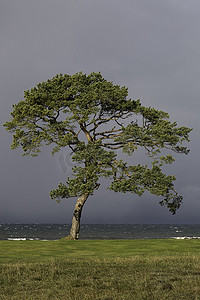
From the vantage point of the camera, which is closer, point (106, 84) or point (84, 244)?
point (84, 244)

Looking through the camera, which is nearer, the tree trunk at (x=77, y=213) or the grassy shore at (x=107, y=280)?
the grassy shore at (x=107, y=280)

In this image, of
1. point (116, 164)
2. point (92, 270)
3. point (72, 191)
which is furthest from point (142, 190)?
point (92, 270)

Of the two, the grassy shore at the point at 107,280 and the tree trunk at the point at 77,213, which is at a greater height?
the tree trunk at the point at 77,213

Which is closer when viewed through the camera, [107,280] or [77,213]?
[107,280]

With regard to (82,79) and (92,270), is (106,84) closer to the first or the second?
(82,79)

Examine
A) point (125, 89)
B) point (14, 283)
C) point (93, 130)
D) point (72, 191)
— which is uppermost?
point (125, 89)

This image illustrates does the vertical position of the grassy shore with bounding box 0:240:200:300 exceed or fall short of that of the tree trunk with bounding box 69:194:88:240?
it falls short

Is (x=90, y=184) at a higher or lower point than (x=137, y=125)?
lower

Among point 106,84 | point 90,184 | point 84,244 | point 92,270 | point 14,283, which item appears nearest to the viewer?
point 14,283

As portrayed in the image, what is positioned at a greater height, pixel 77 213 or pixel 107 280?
pixel 77 213

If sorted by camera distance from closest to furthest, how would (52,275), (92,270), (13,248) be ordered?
1. (52,275)
2. (92,270)
3. (13,248)

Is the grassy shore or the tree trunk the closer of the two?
the grassy shore

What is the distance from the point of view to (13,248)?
3055 cm

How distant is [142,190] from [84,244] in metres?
7.19
